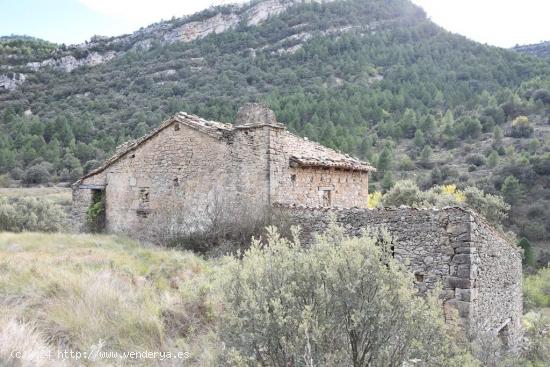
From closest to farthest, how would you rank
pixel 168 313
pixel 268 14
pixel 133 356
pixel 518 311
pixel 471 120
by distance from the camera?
pixel 133 356 < pixel 168 313 < pixel 518 311 < pixel 471 120 < pixel 268 14

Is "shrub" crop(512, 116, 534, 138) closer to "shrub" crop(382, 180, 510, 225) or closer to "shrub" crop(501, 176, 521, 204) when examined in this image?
"shrub" crop(501, 176, 521, 204)

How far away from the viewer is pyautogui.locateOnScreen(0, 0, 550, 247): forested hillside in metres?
36.1

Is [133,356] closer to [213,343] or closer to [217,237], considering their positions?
[213,343]

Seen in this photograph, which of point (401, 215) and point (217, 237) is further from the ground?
point (401, 215)

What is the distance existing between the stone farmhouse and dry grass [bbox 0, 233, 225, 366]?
3.11 metres

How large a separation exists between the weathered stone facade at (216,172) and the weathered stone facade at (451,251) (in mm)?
1748

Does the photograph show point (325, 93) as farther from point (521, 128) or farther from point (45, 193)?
point (45, 193)

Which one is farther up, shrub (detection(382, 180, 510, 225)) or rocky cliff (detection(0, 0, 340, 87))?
rocky cliff (detection(0, 0, 340, 87))

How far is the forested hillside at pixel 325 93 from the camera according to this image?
36062 millimetres

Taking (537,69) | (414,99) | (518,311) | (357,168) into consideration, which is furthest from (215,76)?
(518,311)

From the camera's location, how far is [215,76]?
56781 mm

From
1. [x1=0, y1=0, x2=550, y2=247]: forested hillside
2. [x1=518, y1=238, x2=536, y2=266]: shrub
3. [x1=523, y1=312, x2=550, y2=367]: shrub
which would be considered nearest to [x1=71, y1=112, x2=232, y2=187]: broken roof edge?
[x1=523, y1=312, x2=550, y2=367]: shrub

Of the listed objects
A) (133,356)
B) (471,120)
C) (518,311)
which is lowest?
(518,311)

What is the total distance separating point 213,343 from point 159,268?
3784 mm
